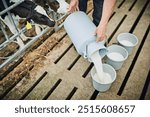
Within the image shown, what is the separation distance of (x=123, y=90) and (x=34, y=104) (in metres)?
0.86

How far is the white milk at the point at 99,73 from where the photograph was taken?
6.36 feet

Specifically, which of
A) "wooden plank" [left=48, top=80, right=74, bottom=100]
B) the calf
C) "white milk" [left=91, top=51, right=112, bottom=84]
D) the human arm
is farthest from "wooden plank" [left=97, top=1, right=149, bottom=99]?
the calf

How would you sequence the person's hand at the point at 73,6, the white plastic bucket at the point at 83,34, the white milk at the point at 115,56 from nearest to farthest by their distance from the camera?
the white plastic bucket at the point at 83,34
the person's hand at the point at 73,6
the white milk at the point at 115,56

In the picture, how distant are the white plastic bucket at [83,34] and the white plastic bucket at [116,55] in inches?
10.3

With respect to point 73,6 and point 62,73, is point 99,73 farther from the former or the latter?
point 73,6

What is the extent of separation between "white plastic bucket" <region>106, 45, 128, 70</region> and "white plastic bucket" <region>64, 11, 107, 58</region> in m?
0.26

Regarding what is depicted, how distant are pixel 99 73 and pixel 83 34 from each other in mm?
415

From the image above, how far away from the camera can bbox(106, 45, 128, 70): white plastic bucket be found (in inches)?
87.1

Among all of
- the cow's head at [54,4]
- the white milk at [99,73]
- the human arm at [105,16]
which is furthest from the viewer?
the cow's head at [54,4]

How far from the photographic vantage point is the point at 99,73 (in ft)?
6.70

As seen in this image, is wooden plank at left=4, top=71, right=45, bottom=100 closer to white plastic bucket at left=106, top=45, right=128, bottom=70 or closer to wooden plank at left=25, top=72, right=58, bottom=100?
wooden plank at left=25, top=72, right=58, bottom=100

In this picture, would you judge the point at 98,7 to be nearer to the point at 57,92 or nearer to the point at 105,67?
the point at 105,67

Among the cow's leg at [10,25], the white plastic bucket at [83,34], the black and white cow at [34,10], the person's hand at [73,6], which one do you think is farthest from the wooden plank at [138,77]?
the cow's leg at [10,25]

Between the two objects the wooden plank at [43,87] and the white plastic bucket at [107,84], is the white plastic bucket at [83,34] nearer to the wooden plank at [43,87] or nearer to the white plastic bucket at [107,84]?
the white plastic bucket at [107,84]
